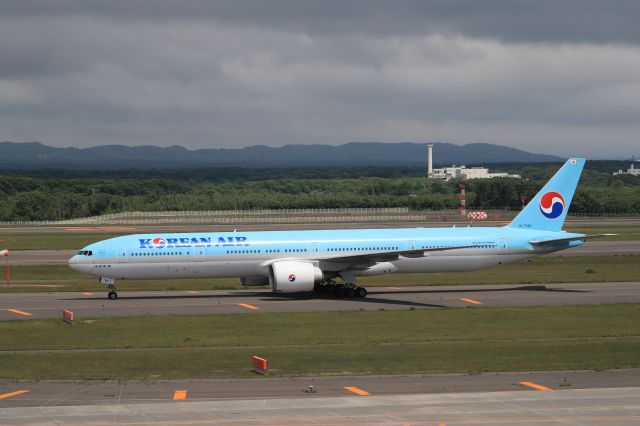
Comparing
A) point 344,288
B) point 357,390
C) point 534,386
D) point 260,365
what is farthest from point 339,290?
point 534,386

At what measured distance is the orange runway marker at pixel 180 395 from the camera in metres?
27.0

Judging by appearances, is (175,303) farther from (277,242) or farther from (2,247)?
(2,247)

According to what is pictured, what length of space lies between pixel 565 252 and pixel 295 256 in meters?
39.4

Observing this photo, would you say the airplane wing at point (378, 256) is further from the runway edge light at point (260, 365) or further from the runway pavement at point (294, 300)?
the runway edge light at point (260, 365)

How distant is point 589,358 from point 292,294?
25.0 m

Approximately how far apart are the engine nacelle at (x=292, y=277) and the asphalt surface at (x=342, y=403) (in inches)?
882

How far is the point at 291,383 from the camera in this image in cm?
2933

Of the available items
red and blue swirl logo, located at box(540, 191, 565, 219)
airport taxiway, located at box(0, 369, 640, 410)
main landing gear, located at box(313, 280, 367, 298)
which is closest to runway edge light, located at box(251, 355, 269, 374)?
airport taxiway, located at box(0, 369, 640, 410)

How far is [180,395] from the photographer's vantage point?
27.5 m

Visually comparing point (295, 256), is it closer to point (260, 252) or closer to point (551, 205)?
point (260, 252)

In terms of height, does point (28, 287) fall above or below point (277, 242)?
below

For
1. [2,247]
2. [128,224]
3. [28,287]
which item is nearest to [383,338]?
[28,287]

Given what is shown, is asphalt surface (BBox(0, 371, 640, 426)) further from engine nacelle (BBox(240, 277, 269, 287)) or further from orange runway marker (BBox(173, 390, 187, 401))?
engine nacelle (BBox(240, 277, 269, 287))

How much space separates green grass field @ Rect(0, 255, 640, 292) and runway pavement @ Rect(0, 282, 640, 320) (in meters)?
2.88
